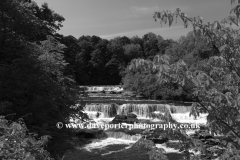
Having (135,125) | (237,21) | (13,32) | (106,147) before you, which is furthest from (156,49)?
(237,21)

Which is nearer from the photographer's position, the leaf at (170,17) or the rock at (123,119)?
the leaf at (170,17)

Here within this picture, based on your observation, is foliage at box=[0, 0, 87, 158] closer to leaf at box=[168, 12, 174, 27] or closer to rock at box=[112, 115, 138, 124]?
leaf at box=[168, 12, 174, 27]

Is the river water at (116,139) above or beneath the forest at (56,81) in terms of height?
beneath

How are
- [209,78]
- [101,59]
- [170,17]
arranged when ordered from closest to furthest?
[170,17] < [209,78] < [101,59]

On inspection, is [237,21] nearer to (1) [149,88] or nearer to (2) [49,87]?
(2) [49,87]

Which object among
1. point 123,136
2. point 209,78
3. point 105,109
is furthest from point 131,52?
point 209,78

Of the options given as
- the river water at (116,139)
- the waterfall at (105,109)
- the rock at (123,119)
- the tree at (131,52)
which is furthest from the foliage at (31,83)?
the tree at (131,52)

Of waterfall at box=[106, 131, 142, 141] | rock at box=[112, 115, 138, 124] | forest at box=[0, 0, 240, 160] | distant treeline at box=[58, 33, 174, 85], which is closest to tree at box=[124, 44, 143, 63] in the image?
distant treeline at box=[58, 33, 174, 85]

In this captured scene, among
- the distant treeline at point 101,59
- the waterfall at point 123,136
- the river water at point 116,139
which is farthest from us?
the distant treeline at point 101,59

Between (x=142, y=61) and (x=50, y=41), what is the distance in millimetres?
5958

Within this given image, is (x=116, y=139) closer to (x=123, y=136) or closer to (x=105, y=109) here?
(x=123, y=136)

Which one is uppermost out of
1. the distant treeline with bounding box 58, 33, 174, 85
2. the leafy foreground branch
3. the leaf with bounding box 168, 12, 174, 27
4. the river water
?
the distant treeline with bounding box 58, 33, 174, 85

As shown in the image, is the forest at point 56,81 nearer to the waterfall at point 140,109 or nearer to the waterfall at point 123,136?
the waterfall at point 123,136

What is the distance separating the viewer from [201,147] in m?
2.35
